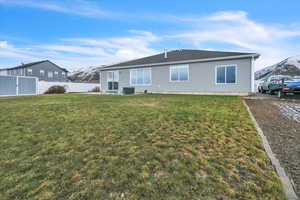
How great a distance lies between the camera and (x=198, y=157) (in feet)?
7.27

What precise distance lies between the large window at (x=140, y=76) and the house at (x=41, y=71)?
31.2 metres

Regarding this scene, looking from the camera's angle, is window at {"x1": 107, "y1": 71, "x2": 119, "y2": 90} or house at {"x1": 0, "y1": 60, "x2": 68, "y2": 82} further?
house at {"x1": 0, "y1": 60, "x2": 68, "y2": 82}

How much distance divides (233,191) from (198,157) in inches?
27.6

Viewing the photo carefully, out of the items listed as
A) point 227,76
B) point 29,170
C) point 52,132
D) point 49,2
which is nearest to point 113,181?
point 29,170

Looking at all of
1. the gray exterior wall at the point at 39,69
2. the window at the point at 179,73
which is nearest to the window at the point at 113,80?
the window at the point at 179,73

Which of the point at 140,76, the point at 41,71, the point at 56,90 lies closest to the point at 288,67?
the point at 140,76

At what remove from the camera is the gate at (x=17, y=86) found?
1573 centimetres

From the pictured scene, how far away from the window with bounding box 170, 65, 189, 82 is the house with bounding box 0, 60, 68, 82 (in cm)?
3581

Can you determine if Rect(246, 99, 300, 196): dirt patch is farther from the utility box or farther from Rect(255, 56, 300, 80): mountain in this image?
Rect(255, 56, 300, 80): mountain

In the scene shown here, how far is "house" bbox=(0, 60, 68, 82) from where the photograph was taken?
33.9 m

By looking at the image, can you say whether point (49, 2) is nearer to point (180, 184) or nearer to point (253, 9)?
→ point (180, 184)

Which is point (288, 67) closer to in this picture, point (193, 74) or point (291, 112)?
point (193, 74)

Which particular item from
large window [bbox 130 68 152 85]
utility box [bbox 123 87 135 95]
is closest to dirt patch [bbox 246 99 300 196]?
utility box [bbox 123 87 135 95]

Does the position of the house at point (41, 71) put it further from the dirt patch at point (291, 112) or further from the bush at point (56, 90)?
the dirt patch at point (291, 112)
